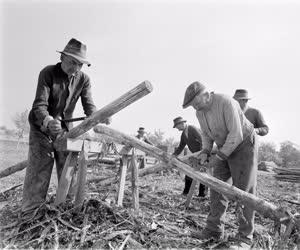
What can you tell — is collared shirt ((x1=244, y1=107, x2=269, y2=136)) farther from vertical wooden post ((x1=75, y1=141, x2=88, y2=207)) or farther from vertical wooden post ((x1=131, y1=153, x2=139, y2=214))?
vertical wooden post ((x1=75, y1=141, x2=88, y2=207))

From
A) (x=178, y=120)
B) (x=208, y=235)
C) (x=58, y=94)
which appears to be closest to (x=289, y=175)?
(x=178, y=120)

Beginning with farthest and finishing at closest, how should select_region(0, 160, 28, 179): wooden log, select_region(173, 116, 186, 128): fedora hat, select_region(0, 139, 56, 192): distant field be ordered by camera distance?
select_region(173, 116, 186, 128): fedora hat → select_region(0, 139, 56, 192): distant field → select_region(0, 160, 28, 179): wooden log

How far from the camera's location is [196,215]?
5105mm

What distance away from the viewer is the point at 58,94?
165 inches

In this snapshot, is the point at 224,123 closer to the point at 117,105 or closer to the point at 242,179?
the point at 242,179

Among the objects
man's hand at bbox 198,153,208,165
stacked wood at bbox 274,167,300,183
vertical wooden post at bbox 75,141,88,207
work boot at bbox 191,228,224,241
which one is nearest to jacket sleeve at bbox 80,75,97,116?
vertical wooden post at bbox 75,141,88,207

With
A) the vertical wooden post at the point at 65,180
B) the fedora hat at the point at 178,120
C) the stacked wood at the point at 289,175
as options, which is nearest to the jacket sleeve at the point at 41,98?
the vertical wooden post at the point at 65,180

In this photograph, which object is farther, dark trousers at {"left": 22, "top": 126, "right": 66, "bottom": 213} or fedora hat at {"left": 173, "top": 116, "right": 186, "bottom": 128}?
fedora hat at {"left": 173, "top": 116, "right": 186, "bottom": 128}

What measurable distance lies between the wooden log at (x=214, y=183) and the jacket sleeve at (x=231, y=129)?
19.1 inches

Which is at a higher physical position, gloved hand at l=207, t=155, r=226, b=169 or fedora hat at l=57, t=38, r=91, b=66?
fedora hat at l=57, t=38, r=91, b=66

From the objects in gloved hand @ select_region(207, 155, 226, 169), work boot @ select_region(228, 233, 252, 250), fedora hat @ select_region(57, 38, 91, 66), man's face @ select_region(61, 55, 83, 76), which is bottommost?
work boot @ select_region(228, 233, 252, 250)

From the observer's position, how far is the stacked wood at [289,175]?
12656 millimetres

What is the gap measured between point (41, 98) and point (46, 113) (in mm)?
253

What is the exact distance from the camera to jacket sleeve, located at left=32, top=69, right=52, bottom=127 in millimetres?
3877
